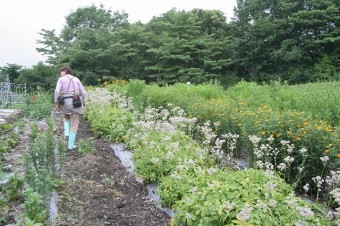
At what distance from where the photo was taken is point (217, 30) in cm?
2991

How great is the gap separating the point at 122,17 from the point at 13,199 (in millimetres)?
34960

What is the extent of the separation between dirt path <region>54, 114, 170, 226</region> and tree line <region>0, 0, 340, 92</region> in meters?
19.6


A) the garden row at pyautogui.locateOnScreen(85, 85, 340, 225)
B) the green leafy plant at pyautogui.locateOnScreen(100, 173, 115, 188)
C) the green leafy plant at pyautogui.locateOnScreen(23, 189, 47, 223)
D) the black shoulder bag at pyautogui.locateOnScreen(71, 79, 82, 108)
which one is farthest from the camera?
the black shoulder bag at pyautogui.locateOnScreen(71, 79, 82, 108)

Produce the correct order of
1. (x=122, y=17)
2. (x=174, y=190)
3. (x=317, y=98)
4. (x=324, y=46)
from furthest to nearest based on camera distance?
(x=122, y=17) < (x=324, y=46) < (x=317, y=98) < (x=174, y=190)

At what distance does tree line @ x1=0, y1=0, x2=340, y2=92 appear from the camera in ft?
82.5

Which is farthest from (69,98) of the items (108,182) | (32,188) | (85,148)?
(32,188)

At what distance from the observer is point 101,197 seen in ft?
15.1

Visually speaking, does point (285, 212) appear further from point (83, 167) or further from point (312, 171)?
point (83, 167)

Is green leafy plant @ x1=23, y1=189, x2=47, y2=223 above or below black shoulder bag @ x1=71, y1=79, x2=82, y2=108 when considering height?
below

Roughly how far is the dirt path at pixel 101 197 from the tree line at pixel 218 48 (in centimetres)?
1959

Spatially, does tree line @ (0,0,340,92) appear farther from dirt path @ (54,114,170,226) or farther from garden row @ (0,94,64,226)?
garden row @ (0,94,64,226)

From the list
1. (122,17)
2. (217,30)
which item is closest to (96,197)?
(217,30)

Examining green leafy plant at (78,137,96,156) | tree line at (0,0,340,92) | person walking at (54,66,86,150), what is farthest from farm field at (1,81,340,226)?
tree line at (0,0,340,92)

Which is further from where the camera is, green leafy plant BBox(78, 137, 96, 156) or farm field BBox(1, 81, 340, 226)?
green leafy plant BBox(78, 137, 96, 156)
